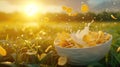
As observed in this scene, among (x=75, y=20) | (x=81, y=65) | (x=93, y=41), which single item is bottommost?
(x=75, y=20)

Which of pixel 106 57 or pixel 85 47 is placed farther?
pixel 106 57

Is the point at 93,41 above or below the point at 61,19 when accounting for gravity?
above

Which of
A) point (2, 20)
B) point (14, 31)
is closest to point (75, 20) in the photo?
point (2, 20)

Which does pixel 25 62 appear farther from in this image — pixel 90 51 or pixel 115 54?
pixel 115 54

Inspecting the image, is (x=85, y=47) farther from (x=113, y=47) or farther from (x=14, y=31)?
(x=14, y=31)

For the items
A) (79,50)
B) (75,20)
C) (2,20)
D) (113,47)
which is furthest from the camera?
(75,20)

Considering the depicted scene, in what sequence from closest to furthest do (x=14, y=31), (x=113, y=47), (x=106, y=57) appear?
(x=106, y=57) → (x=113, y=47) → (x=14, y=31)
